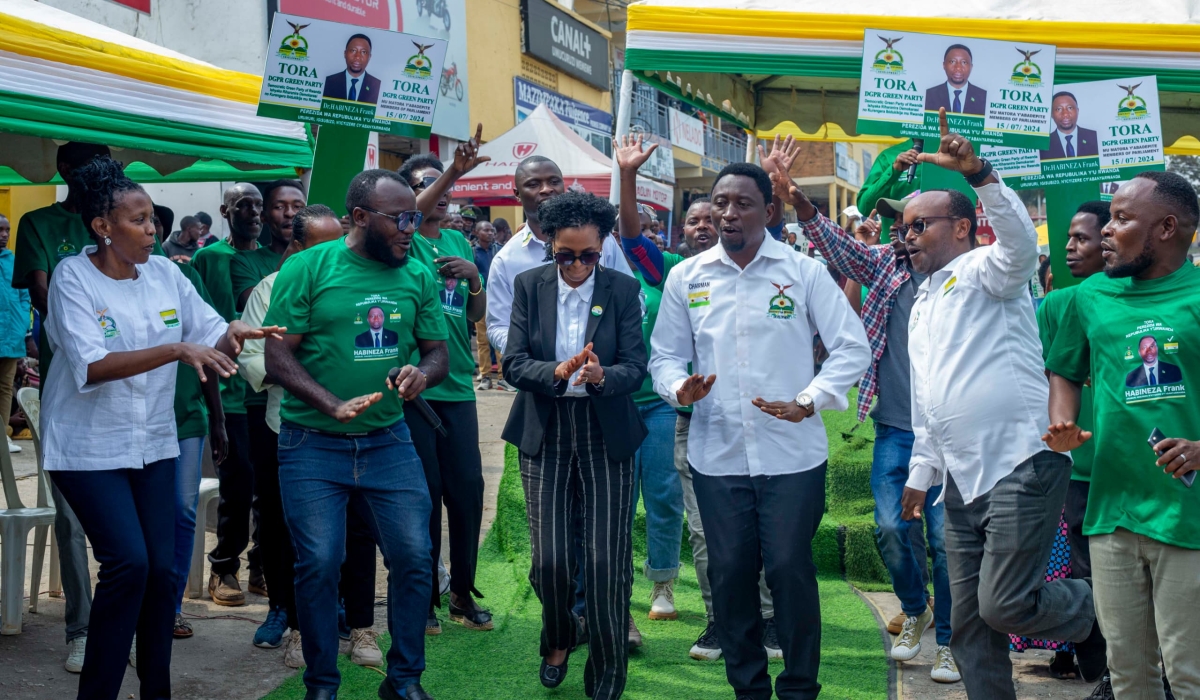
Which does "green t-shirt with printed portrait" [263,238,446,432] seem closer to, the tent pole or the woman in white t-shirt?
the woman in white t-shirt

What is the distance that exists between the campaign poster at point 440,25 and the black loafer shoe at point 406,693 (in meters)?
13.4

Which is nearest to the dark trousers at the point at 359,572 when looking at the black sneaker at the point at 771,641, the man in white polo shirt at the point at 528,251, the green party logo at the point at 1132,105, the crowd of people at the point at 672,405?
the crowd of people at the point at 672,405

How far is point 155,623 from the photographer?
173 inches

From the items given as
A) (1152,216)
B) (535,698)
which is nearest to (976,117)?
(1152,216)

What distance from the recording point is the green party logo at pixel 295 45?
18.4 ft

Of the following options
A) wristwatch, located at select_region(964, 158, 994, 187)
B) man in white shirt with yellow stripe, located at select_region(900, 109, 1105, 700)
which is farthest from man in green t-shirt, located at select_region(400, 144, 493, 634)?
wristwatch, located at select_region(964, 158, 994, 187)

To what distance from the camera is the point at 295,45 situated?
18.5 ft

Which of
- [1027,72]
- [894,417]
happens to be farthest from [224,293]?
[1027,72]

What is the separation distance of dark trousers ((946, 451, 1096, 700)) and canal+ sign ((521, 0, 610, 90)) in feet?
72.4

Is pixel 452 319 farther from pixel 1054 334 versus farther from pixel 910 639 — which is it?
pixel 1054 334

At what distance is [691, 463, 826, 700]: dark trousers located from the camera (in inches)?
176

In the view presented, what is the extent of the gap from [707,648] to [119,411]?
117 inches

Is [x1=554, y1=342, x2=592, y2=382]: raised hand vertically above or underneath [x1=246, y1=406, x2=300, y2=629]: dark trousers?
above

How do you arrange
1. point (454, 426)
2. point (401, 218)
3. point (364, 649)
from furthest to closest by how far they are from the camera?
point (454, 426) → point (364, 649) → point (401, 218)
